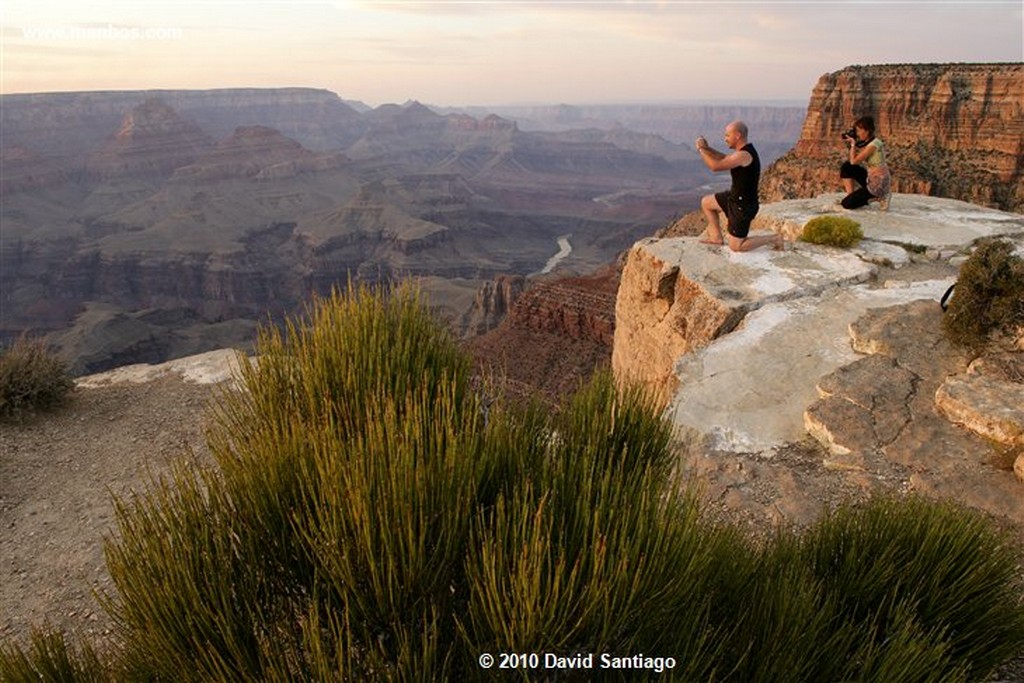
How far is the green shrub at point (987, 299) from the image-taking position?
6.06m

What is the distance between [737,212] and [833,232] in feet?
5.81

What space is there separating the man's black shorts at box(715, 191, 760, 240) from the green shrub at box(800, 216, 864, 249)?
4.26ft

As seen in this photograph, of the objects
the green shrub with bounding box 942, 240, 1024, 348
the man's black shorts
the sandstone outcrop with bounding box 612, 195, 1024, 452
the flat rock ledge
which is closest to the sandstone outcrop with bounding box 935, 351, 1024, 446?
the flat rock ledge

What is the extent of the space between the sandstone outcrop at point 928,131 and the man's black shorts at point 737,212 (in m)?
39.9

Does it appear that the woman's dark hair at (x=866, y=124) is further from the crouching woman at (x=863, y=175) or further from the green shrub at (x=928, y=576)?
the green shrub at (x=928, y=576)

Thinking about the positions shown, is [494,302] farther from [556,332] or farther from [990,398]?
[990,398]

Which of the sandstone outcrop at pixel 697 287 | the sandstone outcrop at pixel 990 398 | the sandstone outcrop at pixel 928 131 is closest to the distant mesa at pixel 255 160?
the sandstone outcrop at pixel 928 131

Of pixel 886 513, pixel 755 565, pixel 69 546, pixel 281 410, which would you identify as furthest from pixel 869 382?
pixel 69 546

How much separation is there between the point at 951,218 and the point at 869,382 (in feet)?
22.7

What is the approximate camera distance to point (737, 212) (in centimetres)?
874

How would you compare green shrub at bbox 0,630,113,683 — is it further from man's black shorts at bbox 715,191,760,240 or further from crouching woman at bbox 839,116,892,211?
crouching woman at bbox 839,116,892,211

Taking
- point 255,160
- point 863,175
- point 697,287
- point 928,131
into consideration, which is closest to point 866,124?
point 863,175

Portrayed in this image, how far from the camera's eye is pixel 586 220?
161 meters

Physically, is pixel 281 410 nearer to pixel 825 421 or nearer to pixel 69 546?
pixel 69 546
